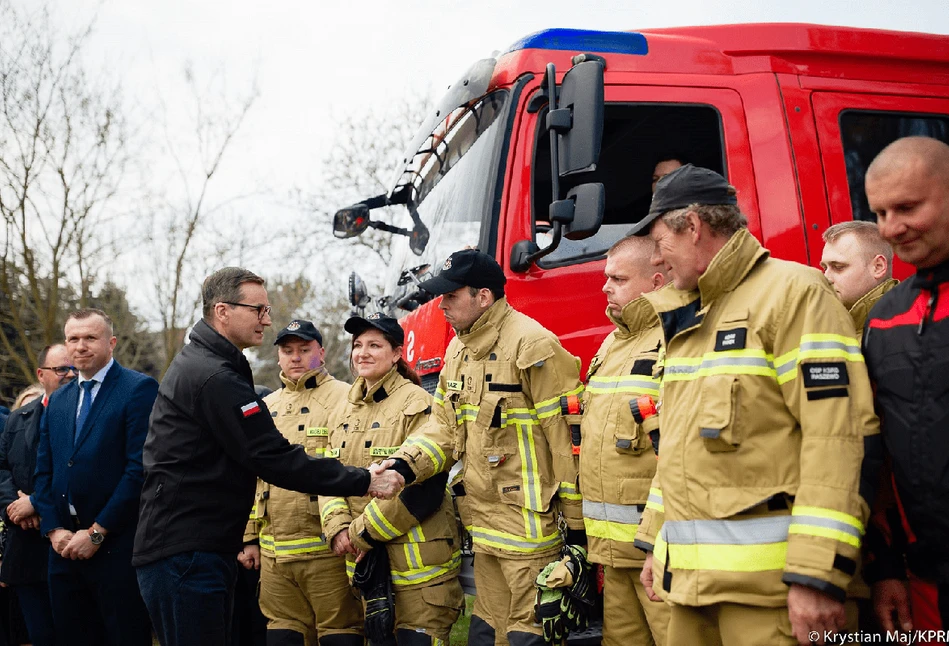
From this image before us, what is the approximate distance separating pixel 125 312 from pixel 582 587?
14.1 m

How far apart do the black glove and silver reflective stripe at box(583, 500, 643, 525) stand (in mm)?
1287

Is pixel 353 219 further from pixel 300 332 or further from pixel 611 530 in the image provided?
pixel 611 530

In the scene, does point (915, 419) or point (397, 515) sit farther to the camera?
point (397, 515)

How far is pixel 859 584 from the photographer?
2.40 metres

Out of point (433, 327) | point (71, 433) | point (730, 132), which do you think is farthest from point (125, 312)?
point (730, 132)

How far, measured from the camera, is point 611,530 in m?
3.22

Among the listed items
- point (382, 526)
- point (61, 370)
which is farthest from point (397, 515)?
point (61, 370)

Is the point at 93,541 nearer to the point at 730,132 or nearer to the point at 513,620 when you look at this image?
the point at 513,620

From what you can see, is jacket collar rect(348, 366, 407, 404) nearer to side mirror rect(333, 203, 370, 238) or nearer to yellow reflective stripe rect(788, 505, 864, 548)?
side mirror rect(333, 203, 370, 238)

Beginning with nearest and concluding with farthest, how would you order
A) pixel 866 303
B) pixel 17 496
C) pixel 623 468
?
pixel 866 303, pixel 623 468, pixel 17 496

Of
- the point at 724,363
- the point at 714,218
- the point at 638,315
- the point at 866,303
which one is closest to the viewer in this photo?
the point at 724,363

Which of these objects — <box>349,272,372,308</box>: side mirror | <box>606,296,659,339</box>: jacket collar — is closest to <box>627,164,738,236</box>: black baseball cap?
<box>606,296,659,339</box>: jacket collar

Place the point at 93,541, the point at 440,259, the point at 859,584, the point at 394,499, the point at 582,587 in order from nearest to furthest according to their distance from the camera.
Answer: the point at 859,584, the point at 582,587, the point at 394,499, the point at 93,541, the point at 440,259

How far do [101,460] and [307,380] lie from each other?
1321 millimetres
